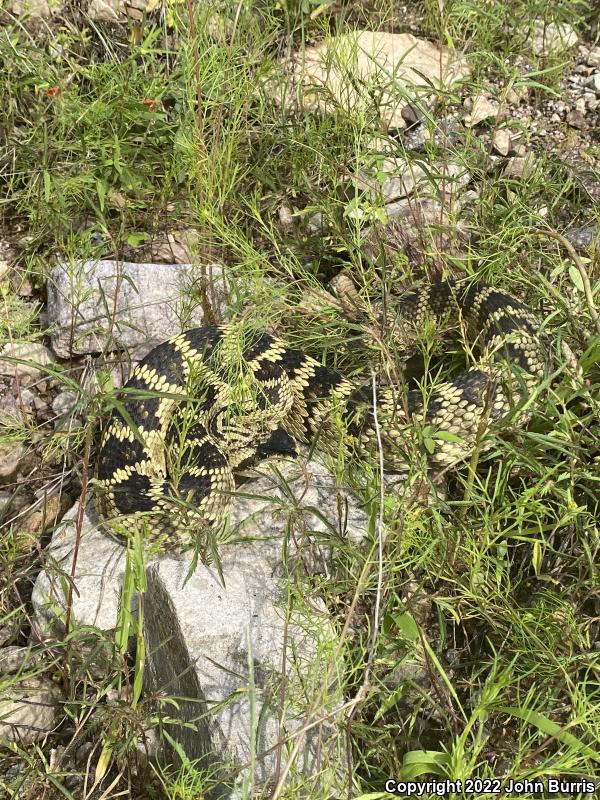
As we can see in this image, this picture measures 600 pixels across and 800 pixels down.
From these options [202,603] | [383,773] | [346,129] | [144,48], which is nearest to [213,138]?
[346,129]

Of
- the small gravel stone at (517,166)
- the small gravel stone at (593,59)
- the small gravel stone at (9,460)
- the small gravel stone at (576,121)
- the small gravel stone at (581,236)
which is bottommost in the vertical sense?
the small gravel stone at (9,460)

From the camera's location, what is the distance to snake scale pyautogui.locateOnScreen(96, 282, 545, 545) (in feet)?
13.6

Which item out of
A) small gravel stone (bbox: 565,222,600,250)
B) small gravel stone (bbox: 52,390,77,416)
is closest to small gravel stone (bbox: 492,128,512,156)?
small gravel stone (bbox: 565,222,600,250)

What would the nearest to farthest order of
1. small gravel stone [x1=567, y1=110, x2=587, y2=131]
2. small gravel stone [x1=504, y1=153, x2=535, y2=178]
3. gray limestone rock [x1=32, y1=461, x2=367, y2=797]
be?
1. gray limestone rock [x1=32, y1=461, x2=367, y2=797]
2. small gravel stone [x1=504, y1=153, x2=535, y2=178]
3. small gravel stone [x1=567, y1=110, x2=587, y2=131]

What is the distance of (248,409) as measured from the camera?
442 cm

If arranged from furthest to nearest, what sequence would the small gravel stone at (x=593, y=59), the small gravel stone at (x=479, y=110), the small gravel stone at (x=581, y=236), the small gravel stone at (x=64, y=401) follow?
1. the small gravel stone at (x=593, y=59)
2. the small gravel stone at (x=479, y=110)
3. the small gravel stone at (x=581, y=236)
4. the small gravel stone at (x=64, y=401)

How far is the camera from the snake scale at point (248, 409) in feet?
13.6

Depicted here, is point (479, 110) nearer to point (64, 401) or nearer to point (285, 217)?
point (285, 217)

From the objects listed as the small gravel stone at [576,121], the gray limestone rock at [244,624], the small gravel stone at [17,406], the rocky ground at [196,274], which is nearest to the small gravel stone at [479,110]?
the rocky ground at [196,274]

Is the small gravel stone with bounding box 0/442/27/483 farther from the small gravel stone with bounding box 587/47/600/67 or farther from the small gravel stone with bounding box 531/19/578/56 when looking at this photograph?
the small gravel stone with bounding box 587/47/600/67

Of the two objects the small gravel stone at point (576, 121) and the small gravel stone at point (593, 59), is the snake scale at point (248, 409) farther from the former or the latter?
the small gravel stone at point (593, 59)

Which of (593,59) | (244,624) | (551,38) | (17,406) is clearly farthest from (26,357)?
(593,59)

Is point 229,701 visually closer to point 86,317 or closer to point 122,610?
point 122,610

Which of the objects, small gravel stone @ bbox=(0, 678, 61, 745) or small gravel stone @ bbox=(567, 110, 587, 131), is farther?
small gravel stone @ bbox=(567, 110, 587, 131)
